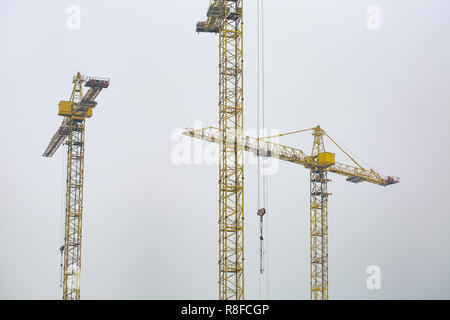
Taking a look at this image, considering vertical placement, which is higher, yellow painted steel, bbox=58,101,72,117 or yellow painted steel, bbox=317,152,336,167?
yellow painted steel, bbox=58,101,72,117

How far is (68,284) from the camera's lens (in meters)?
76.9

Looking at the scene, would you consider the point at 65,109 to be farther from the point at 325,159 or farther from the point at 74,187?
the point at 325,159

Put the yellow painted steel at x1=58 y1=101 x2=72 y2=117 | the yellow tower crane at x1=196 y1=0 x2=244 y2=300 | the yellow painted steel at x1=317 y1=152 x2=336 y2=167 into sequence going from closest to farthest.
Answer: the yellow tower crane at x1=196 y1=0 x2=244 y2=300, the yellow painted steel at x1=58 y1=101 x2=72 y2=117, the yellow painted steel at x1=317 y1=152 x2=336 y2=167

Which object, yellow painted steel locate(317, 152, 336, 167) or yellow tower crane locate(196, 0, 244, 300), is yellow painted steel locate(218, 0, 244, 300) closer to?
yellow tower crane locate(196, 0, 244, 300)

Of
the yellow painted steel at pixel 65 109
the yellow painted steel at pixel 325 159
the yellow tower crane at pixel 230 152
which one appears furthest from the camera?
the yellow painted steel at pixel 325 159

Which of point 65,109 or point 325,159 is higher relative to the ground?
point 65,109

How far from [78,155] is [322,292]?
99.2 ft

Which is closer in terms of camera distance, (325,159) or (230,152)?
(230,152)

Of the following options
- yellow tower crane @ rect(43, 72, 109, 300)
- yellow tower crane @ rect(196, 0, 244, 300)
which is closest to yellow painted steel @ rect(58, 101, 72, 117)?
yellow tower crane @ rect(43, 72, 109, 300)

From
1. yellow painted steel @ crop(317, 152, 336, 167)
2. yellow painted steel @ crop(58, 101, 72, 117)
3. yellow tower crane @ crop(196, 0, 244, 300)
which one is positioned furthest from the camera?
yellow painted steel @ crop(317, 152, 336, 167)

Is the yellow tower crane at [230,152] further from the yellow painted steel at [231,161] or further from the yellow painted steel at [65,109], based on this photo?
the yellow painted steel at [65,109]

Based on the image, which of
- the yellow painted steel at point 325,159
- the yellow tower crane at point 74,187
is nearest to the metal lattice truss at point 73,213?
the yellow tower crane at point 74,187

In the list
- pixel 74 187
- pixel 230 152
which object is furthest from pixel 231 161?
pixel 74 187
